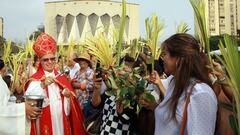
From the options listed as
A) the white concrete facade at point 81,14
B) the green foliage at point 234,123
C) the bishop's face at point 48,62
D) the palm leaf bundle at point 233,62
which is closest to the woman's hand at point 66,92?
the bishop's face at point 48,62

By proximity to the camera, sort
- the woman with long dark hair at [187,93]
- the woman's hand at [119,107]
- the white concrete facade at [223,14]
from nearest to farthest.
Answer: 1. the woman with long dark hair at [187,93]
2. the woman's hand at [119,107]
3. the white concrete facade at [223,14]

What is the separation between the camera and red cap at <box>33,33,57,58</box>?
4.93 metres

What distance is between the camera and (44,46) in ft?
16.3

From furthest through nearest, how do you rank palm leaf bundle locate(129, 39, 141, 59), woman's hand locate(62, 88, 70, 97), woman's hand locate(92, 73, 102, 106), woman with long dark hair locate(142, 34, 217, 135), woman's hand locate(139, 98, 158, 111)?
palm leaf bundle locate(129, 39, 141, 59) → woman's hand locate(62, 88, 70, 97) → woman's hand locate(92, 73, 102, 106) → woman's hand locate(139, 98, 158, 111) → woman with long dark hair locate(142, 34, 217, 135)

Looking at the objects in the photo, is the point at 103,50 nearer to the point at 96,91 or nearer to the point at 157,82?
the point at 96,91

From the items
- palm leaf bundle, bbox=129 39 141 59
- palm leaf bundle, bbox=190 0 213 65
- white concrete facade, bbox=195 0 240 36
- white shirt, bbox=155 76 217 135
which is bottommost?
white shirt, bbox=155 76 217 135

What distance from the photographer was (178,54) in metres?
2.99

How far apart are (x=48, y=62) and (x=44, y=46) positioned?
0.71 feet

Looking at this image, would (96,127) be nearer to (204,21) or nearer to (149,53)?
(149,53)

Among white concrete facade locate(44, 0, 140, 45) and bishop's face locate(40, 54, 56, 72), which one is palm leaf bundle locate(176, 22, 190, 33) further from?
white concrete facade locate(44, 0, 140, 45)

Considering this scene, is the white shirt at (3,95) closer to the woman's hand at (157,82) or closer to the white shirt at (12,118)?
the white shirt at (12,118)

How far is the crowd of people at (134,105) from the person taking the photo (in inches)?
113

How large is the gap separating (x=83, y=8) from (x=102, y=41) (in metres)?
68.0

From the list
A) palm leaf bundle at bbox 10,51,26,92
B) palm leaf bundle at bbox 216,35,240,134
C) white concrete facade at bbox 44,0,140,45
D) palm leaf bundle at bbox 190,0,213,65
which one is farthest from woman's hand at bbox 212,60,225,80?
white concrete facade at bbox 44,0,140,45
